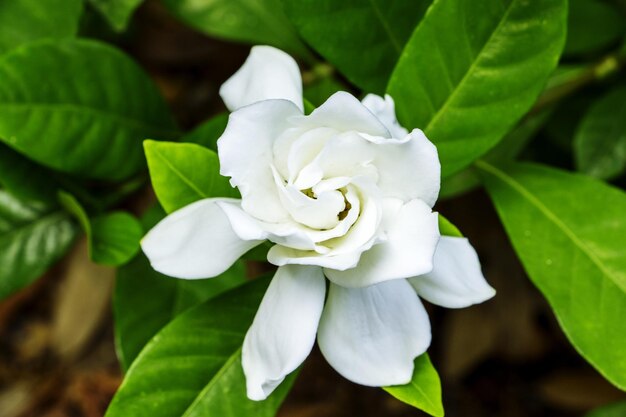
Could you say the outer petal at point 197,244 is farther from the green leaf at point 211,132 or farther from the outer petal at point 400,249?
the green leaf at point 211,132

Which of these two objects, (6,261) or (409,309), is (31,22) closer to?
(6,261)

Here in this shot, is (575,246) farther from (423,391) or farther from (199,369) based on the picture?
(199,369)

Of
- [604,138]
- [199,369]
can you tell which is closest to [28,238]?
[199,369]

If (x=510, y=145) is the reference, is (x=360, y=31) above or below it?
above

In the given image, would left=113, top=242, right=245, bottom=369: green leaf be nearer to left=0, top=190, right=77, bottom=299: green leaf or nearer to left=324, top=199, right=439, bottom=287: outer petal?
left=0, top=190, right=77, bottom=299: green leaf

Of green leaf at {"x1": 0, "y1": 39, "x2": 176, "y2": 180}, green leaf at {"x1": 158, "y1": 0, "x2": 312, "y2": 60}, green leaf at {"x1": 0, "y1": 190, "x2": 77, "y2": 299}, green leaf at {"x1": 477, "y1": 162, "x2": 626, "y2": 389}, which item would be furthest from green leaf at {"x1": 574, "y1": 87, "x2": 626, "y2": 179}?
green leaf at {"x1": 0, "y1": 190, "x2": 77, "y2": 299}

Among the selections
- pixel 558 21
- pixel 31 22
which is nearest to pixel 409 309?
pixel 558 21
